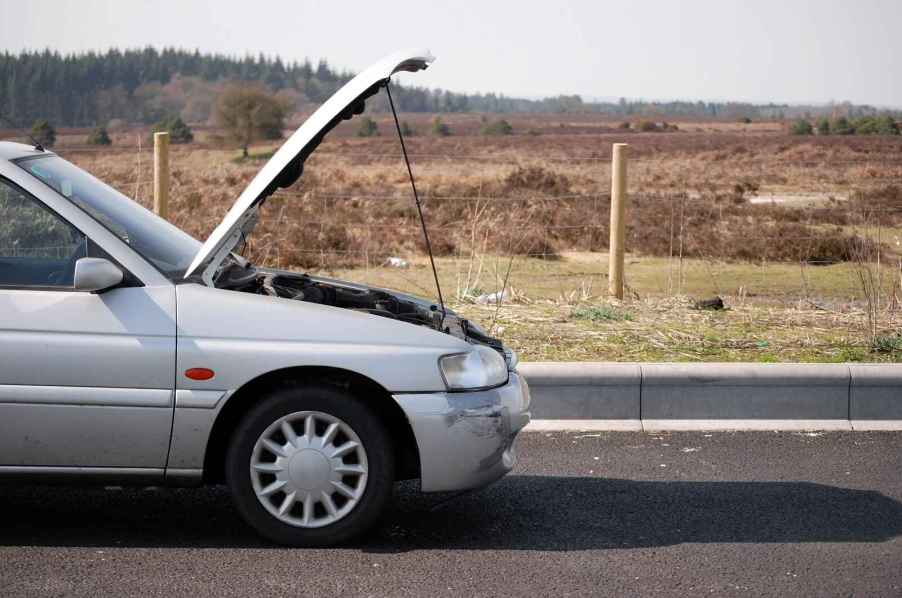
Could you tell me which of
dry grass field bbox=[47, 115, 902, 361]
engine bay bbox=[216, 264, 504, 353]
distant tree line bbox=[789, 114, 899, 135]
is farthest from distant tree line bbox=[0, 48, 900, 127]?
engine bay bbox=[216, 264, 504, 353]

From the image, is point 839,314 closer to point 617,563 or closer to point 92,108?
point 617,563

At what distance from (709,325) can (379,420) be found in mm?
5795

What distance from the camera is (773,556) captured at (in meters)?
5.23

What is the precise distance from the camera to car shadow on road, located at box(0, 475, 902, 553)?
5.43 metres

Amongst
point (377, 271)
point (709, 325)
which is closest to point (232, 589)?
point (709, 325)

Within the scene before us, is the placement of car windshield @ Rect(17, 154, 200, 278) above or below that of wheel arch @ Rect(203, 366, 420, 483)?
above

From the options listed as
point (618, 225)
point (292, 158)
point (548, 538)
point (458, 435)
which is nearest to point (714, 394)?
point (548, 538)

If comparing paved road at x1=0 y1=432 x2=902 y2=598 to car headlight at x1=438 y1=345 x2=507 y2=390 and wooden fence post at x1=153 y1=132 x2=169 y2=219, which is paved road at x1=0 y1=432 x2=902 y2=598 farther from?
wooden fence post at x1=153 y1=132 x2=169 y2=219

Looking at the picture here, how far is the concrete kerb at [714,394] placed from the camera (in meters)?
7.81

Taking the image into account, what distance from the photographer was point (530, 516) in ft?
19.1

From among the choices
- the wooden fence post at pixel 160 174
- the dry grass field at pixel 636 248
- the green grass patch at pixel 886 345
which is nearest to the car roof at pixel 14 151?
the dry grass field at pixel 636 248

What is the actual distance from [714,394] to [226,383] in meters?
3.69

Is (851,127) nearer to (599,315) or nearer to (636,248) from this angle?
(636,248)

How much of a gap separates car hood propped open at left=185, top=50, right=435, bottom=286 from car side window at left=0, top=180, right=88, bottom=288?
498mm
